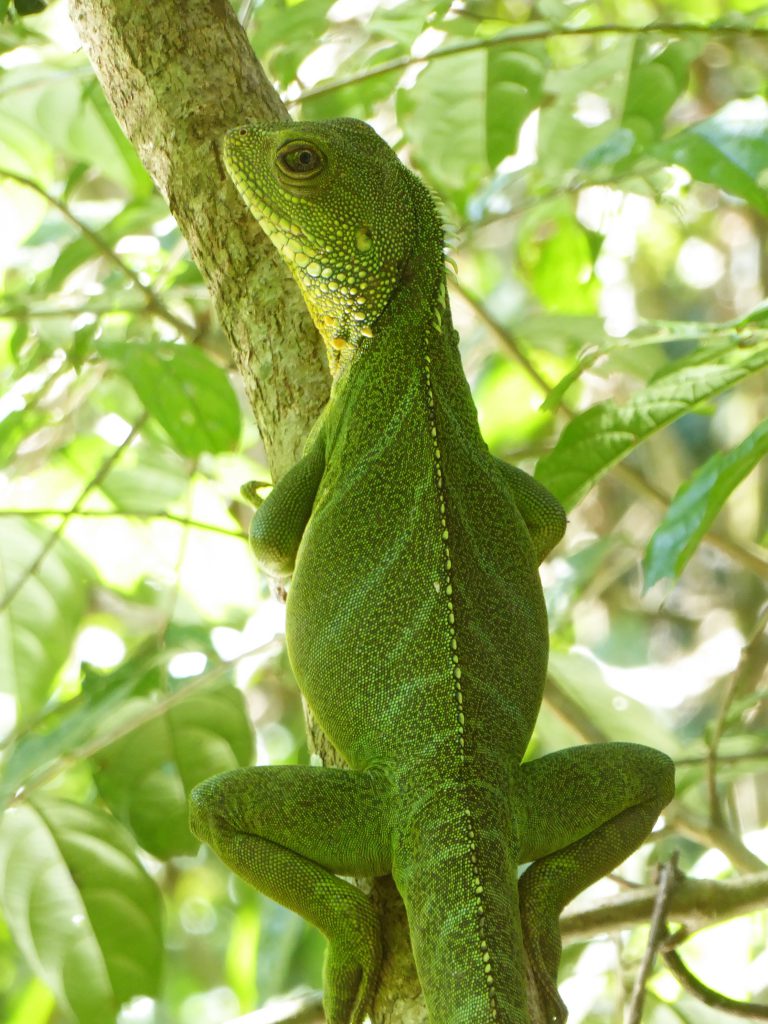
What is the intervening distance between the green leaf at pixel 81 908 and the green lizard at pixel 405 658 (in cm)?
65

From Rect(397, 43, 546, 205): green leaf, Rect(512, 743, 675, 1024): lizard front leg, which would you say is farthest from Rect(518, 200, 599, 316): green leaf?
Rect(512, 743, 675, 1024): lizard front leg

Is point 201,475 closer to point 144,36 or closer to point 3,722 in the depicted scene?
point 3,722

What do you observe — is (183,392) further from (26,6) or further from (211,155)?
(26,6)

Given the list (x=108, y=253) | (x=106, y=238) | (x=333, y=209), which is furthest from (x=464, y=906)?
(x=106, y=238)

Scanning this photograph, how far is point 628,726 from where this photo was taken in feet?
12.9

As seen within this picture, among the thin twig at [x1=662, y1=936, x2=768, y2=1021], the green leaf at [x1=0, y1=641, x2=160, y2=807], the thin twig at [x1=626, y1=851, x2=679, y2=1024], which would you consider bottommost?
the thin twig at [x1=662, y1=936, x2=768, y2=1021]

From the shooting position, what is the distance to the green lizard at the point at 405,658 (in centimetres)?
212

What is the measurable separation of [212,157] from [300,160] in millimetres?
210

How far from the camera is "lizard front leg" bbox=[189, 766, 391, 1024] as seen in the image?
2.18 m

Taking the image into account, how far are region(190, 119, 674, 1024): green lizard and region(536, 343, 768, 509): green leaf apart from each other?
0.10 m

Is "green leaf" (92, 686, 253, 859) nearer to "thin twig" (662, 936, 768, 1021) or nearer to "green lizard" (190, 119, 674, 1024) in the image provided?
"green lizard" (190, 119, 674, 1024)

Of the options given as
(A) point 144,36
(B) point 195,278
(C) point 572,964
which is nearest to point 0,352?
(B) point 195,278

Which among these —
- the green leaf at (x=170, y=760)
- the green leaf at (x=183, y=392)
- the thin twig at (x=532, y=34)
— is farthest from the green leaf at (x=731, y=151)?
the green leaf at (x=170, y=760)

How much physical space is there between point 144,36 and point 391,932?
6.66ft
